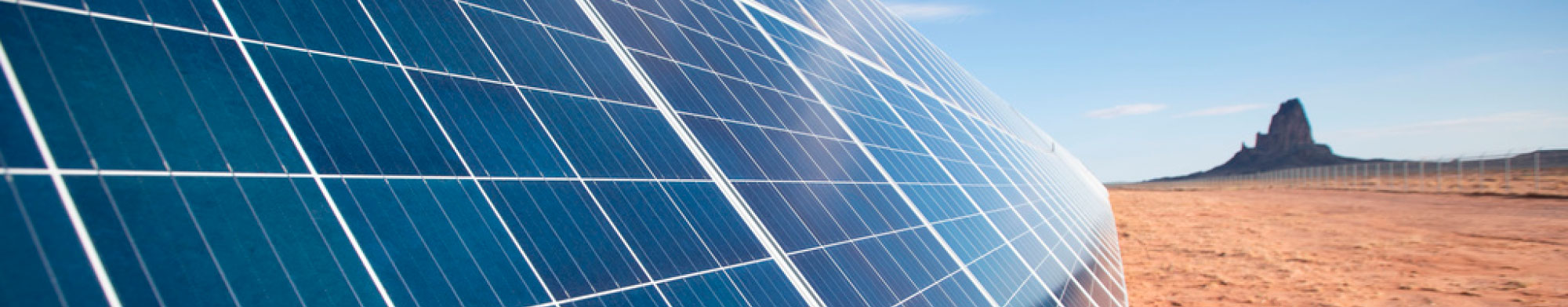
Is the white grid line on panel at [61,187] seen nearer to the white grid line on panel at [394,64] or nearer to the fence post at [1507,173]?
the white grid line on panel at [394,64]

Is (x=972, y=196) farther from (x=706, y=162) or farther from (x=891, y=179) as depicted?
(x=706, y=162)

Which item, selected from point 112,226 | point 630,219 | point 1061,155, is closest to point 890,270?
point 630,219

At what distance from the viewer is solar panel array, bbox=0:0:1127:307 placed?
148 inches

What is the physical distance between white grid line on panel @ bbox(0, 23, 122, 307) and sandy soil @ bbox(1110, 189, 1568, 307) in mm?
19011

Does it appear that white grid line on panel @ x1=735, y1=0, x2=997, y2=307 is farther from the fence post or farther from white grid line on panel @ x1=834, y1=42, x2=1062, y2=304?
the fence post

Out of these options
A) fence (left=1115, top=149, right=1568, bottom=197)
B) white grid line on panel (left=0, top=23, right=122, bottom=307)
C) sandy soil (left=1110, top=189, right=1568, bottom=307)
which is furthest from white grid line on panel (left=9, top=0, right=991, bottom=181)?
fence (left=1115, top=149, right=1568, bottom=197)

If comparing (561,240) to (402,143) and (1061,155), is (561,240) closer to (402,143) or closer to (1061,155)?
(402,143)

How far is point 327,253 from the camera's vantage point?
14.5 feet

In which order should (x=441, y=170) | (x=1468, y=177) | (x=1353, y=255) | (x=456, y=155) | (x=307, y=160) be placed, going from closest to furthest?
1. (x=307, y=160)
2. (x=441, y=170)
3. (x=456, y=155)
4. (x=1353, y=255)
5. (x=1468, y=177)

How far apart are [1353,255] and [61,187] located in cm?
3158

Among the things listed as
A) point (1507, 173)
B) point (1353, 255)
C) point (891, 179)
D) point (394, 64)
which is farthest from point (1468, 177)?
point (394, 64)

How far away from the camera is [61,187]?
357 centimetres

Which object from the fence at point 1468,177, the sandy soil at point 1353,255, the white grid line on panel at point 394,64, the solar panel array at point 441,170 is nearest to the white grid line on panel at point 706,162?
the solar panel array at point 441,170

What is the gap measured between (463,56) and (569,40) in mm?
1954
